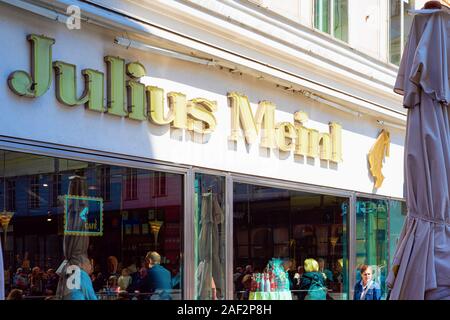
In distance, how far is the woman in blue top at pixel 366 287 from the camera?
44.9 ft

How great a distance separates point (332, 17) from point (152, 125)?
5.02m

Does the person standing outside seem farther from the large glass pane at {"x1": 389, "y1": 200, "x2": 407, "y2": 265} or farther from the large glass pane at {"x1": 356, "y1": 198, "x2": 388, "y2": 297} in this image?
the large glass pane at {"x1": 389, "y1": 200, "x2": 407, "y2": 265}

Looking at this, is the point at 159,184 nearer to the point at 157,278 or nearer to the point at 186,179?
the point at 186,179

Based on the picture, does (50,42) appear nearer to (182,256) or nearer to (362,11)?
(182,256)

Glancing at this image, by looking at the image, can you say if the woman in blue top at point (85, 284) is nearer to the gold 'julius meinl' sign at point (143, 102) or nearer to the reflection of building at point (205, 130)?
the reflection of building at point (205, 130)

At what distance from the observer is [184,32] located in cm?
997

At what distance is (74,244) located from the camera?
28.0ft

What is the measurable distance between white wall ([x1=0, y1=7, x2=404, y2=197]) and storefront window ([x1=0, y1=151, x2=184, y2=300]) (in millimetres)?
300

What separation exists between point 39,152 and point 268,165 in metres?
4.11

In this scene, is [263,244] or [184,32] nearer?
[184,32]

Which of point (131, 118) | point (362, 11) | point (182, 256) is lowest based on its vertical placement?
point (182, 256)

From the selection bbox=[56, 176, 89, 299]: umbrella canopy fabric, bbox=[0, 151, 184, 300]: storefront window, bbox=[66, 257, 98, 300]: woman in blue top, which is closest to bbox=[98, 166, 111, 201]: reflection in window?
bbox=[0, 151, 184, 300]: storefront window
